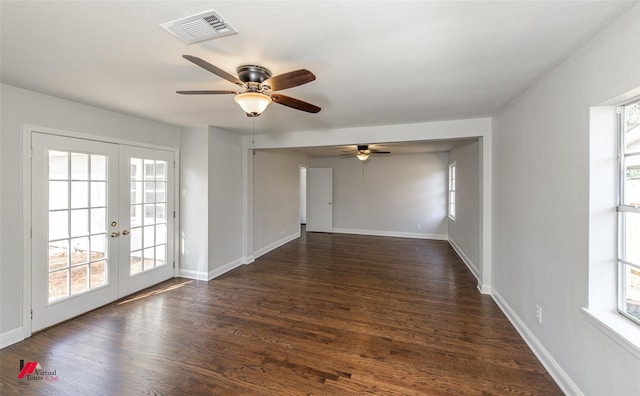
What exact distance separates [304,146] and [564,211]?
3.41 metres

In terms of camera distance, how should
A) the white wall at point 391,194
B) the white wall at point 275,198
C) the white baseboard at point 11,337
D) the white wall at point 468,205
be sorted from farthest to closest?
→ 1. the white wall at point 391,194
2. the white wall at point 275,198
3. the white wall at point 468,205
4. the white baseboard at point 11,337

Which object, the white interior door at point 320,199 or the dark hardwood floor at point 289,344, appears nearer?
the dark hardwood floor at point 289,344

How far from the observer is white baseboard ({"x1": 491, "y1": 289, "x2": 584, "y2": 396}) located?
173 centimetres

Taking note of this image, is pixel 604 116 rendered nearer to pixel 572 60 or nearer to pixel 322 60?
pixel 572 60

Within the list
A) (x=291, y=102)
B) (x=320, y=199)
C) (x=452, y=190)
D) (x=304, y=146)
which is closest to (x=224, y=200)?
(x=304, y=146)

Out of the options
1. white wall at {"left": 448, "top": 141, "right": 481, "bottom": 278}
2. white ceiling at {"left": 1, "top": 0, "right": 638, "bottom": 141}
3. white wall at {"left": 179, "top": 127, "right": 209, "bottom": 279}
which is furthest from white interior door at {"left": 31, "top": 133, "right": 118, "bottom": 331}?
white wall at {"left": 448, "top": 141, "right": 481, "bottom": 278}

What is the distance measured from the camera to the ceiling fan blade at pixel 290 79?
62.6 inches

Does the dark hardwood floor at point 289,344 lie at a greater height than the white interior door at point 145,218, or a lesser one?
lesser

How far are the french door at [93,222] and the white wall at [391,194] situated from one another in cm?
486

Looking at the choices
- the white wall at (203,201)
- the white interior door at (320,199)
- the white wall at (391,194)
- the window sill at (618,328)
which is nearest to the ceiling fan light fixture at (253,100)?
the white wall at (203,201)

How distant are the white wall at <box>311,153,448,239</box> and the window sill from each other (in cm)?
539

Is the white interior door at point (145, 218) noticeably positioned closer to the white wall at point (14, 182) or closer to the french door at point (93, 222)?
the french door at point (93, 222)

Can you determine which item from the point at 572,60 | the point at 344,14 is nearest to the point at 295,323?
the point at 344,14

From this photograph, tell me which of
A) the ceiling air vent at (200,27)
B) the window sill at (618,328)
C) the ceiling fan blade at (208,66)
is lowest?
the window sill at (618,328)
